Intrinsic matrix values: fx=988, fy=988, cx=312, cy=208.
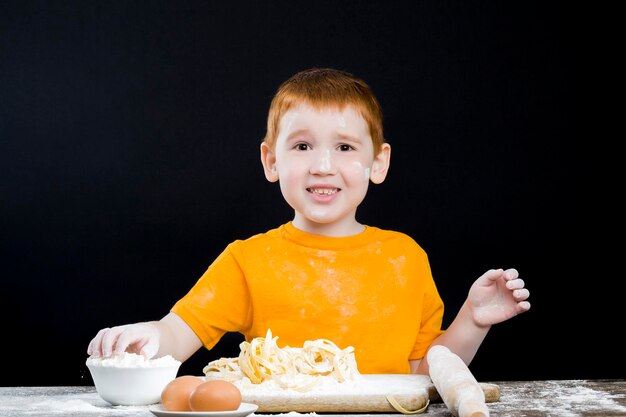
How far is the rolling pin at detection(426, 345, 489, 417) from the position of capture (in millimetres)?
1453

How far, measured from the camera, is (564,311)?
3.33m

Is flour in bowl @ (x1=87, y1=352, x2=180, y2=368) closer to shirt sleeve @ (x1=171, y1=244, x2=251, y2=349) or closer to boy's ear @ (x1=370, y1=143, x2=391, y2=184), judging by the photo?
shirt sleeve @ (x1=171, y1=244, x2=251, y2=349)

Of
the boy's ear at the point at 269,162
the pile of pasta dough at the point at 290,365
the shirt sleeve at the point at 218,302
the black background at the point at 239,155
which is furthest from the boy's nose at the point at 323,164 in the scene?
the black background at the point at 239,155

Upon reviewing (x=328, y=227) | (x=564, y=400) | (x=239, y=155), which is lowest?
(x=564, y=400)

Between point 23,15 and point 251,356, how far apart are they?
6.88 ft

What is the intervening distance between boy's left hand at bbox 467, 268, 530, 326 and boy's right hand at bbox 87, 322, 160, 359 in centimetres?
67

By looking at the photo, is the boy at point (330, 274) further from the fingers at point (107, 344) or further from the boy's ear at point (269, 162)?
the fingers at point (107, 344)

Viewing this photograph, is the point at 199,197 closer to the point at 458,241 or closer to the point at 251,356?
the point at 458,241

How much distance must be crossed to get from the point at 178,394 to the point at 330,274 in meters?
0.71

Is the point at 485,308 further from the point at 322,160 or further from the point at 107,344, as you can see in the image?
the point at 107,344

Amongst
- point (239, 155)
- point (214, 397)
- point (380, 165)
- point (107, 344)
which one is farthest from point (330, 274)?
point (239, 155)

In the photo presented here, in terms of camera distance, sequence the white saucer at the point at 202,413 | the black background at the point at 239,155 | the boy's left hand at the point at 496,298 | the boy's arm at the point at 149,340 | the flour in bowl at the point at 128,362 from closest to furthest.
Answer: the white saucer at the point at 202,413 → the flour in bowl at the point at 128,362 → the boy's arm at the point at 149,340 → the boy's left hand at the point at 496,298 → the black background at the point at 239,155

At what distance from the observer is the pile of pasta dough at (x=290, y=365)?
1707 millimetres

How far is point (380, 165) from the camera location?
7.63ft
